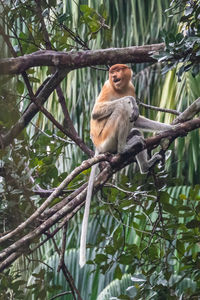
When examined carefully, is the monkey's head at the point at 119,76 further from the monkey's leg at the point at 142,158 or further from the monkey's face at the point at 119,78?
the monkey's leg at the point at 142,158

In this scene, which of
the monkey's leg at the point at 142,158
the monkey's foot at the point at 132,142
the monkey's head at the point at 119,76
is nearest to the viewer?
the monkey's foot at the point at 132,142

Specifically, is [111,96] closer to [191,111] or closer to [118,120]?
[118,120]

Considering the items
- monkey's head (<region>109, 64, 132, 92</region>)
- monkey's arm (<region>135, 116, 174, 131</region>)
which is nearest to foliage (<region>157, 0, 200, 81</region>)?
monkey's arm (<region>135, 116, 174, 131</region>)

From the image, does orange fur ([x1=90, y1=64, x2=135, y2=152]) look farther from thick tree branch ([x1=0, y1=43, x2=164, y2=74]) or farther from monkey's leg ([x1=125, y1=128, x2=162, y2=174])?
thick tree branch ([x1=0, y1=43, x2=164, y2=74])

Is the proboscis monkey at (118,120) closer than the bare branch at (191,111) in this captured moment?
No

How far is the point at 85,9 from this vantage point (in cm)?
342

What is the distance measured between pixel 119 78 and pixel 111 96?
19 cm

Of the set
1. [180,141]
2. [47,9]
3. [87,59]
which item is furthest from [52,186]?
[180,141]

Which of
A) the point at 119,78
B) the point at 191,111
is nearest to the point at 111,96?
the point at 119,78

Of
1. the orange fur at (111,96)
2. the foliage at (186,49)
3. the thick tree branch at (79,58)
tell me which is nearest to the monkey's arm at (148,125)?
the orange fur at (111,96)

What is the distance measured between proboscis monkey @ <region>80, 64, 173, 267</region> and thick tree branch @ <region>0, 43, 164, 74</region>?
58cm

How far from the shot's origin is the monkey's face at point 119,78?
4.00 metres

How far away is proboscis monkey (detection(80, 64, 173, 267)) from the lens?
3613 millimetres

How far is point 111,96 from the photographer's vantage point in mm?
4148
